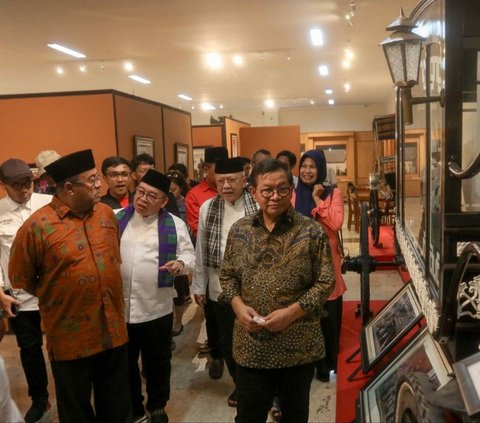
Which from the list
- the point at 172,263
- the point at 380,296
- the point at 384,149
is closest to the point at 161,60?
the point at 384,149

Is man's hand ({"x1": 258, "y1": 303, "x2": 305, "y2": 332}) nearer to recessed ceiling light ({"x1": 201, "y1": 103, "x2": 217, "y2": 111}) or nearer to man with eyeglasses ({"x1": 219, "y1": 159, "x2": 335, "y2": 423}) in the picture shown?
man with eyeglasses ({"x1": 219, "y1": 159, "x2": 335, "y2": 423})

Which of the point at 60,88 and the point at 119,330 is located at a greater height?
the point at 60,88

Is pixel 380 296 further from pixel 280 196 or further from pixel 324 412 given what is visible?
pixel 280 196

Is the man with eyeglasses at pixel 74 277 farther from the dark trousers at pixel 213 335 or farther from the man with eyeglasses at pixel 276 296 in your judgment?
the dark trousers at pixel 213 335

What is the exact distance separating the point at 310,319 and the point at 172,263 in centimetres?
83

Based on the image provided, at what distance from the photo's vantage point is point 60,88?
36.3ft

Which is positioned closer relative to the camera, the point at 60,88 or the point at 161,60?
the point at 161,60

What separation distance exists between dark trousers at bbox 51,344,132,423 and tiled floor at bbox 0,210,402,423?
0.58 metres

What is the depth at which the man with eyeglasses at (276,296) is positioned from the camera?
5.95ft

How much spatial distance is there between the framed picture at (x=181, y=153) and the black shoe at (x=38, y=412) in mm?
4316

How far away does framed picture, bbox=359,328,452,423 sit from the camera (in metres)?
1.76

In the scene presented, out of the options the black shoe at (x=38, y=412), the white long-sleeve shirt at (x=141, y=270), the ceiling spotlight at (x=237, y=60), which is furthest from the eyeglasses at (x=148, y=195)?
the ceiling spotlight at (x=237, y=60)

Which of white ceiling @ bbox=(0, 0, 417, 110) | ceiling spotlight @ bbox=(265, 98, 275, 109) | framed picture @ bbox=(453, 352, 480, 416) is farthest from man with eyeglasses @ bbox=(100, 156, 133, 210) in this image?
ceiling spotlight @ bbox=(265, 98, 275, 109)

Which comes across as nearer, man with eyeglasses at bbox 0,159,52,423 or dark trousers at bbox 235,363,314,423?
dark trousers at bbox 235,363,314,423
